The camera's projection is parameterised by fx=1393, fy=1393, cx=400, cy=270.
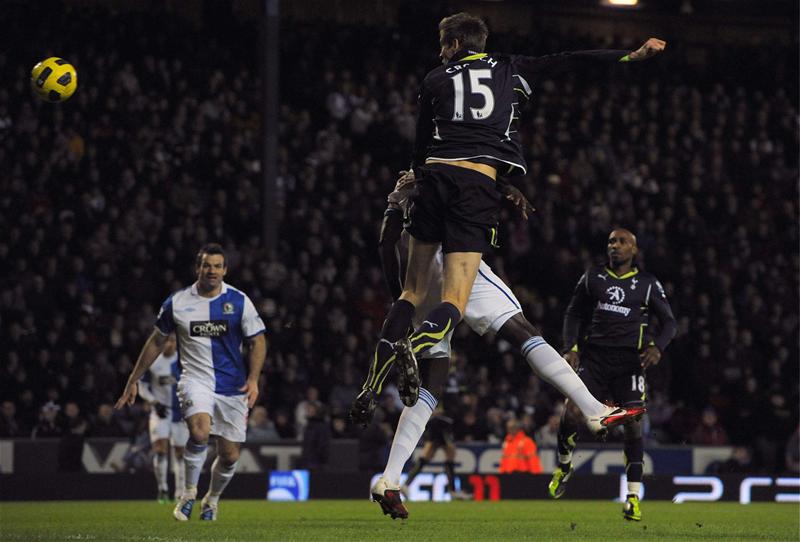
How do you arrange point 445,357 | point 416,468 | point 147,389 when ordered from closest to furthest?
point 445,357
point 147,389
point 416,468

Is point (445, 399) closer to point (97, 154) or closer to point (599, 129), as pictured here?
point (97, 154)

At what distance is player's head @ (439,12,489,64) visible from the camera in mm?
7898

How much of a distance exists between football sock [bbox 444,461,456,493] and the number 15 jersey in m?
10.1

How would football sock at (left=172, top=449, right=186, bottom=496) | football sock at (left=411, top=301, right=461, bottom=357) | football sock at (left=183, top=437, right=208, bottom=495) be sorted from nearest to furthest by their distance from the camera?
1. football sock at (left=411, top=301, right=461, bottom=357)
2. football sock at (left=183, top=437, right=208, bottom=495)
3. football sock at (left=172, top=449, right=186, bottom=496)

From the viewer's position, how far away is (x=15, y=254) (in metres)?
18.9

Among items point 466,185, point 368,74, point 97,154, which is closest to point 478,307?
point 466,185

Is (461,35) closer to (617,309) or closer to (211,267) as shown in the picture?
(211,267)

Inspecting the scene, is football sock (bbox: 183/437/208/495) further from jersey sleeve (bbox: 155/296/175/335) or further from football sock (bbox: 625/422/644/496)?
football sock (bbox: 625/422/644/496)

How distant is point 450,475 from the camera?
17.6 m

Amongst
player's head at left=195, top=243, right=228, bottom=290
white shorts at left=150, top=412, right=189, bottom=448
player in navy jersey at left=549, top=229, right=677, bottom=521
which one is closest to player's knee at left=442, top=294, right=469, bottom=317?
player's head at left=195, top=243, right=228, bottom=290

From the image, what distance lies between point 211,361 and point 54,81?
2.99 m

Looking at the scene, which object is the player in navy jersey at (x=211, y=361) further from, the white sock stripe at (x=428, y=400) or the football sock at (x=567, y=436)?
the white sock stripe at (x=428, y=400)

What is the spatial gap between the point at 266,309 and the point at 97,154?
3657 mm

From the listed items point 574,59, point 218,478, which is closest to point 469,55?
point 574,59
